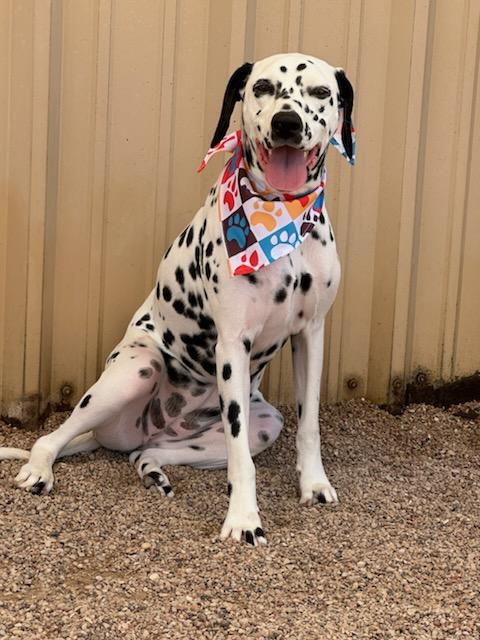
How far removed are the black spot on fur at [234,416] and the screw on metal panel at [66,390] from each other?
1.44 m

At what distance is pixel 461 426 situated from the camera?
533 centimetres

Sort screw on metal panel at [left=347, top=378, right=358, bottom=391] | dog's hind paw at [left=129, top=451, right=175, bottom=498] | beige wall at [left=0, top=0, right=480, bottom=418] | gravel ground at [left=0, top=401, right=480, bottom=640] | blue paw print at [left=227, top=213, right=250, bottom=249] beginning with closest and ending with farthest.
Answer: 1. gravel ground at [left=0, top=401, right=480, bottom=640]
2. blue paw print at [left=227, top=213, right=250, bottom=249]
3. dog's hind paw at [left=129, top=451, right=175, bottom=498]
4. beige wall at [left=0, top=0, right=480, bottom=418]
5. screw on metal panel at [left=347, top=378, right=358, bottom=391]

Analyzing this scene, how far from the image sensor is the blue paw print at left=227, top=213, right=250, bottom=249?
400 centimetres

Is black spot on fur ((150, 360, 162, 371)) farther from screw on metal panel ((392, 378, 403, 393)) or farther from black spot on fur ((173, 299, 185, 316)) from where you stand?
screw on metal panel ((392, 378, 403, 393))

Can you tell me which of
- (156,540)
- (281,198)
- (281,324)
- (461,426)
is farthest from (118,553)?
(461,426)

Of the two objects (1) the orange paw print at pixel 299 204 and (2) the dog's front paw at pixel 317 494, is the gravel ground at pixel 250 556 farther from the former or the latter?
(1) the orange paw print at pixel 299 204

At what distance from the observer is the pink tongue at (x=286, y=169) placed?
3.89 meters

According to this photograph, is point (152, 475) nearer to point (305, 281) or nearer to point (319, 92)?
point (305, 281)

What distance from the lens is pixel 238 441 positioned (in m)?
3.97

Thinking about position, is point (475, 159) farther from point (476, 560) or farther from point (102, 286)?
point (476, 560)

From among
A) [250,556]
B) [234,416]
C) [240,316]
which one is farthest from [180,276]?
[250,556]

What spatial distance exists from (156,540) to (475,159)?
289 cm

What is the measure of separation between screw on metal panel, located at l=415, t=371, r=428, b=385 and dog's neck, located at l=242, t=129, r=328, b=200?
1.81m

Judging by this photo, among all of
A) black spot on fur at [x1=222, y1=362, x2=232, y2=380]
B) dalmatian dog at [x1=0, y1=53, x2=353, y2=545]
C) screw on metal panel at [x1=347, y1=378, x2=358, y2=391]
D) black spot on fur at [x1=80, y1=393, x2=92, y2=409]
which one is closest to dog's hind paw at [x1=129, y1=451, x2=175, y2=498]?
dalmatian dog at [x1=0, y1=53, x2=353, y2=545]
